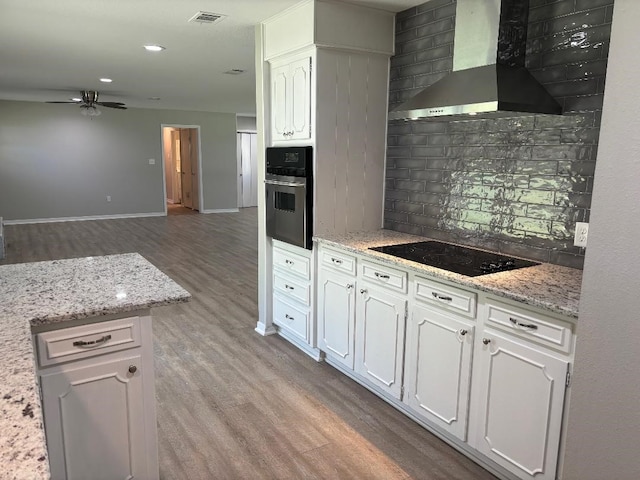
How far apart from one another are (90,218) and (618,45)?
10.3m

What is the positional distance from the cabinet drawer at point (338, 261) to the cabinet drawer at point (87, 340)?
1448mm

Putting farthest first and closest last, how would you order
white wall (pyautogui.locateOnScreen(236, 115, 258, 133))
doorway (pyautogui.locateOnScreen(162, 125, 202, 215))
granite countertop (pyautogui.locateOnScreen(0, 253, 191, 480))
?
white wall (pyautogui.locateOnScreen(236, 115, 258, 133)) < doorway (pyautogui.locateOnScreen(162, 125, 202, 215)) < granite countertop (pyautogui.locateOnScreen(0, 253, 191, 480))

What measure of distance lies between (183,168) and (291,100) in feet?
31.1

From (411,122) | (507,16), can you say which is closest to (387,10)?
(411,122)

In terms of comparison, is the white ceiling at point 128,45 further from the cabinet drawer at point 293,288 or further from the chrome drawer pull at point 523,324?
the chrome drawer pull at point 523,324

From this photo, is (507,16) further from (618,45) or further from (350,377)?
(350,377)

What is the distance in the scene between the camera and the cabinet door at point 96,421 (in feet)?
5.56

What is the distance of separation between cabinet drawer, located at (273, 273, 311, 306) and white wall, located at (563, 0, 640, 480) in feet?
6.73

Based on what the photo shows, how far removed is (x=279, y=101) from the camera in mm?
3498

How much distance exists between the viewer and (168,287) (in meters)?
1.97

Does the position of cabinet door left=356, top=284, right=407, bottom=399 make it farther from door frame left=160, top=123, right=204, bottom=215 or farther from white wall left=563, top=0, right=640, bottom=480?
door frame left=160, top=123, right=204, bottom=215

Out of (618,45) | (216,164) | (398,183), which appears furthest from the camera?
(216,164)

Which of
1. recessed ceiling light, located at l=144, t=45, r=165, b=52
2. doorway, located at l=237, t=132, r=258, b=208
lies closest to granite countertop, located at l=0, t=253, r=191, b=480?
recessed ceiling light, located at l=144, t=45, r=165, b=52

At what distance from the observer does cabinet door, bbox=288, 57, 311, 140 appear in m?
3.19
